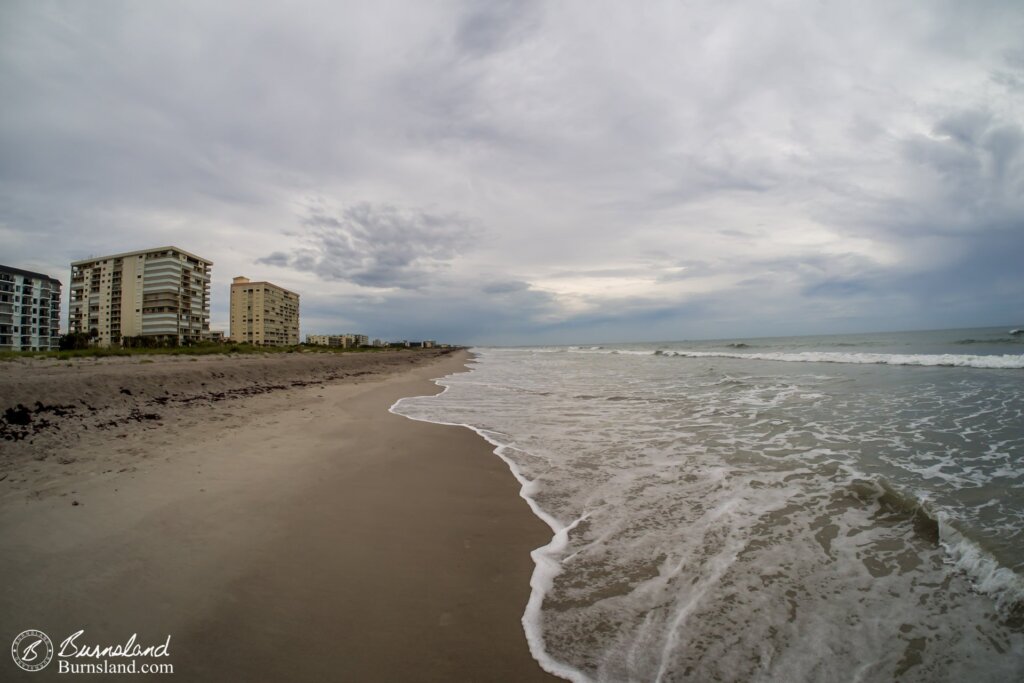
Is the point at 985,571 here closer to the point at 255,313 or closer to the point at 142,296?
the point at 142,296

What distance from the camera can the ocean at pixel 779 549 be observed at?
7.06ft

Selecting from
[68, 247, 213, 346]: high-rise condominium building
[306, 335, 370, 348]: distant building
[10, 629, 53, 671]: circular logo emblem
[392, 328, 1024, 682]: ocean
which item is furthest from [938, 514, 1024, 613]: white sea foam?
[306, 335, 370, 348]: distant building

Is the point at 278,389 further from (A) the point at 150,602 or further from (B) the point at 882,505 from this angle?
(B) the point at 882,505

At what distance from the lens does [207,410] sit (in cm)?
860

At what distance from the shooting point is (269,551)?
3078 millimetres

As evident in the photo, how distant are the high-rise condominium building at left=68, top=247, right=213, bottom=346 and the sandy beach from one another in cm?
6553

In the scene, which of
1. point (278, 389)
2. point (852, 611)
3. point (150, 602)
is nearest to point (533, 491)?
point (852, 611)

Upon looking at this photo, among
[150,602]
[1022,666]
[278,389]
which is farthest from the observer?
[278,389]

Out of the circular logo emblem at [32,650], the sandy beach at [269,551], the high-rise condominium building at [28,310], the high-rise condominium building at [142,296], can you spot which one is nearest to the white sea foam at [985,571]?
the sandy beach at [269,551]

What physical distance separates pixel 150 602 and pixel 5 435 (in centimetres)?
597

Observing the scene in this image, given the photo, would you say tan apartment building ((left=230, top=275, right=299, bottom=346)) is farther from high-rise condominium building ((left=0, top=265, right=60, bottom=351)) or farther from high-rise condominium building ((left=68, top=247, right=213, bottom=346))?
high-rise condominium building ((left=0, top=265, right=60, bottom=351))

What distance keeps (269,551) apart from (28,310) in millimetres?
85170

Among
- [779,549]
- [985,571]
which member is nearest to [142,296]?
[779,549]

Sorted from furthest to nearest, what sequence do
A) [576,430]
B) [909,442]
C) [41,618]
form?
[576,430], [909,442], [41,618]
